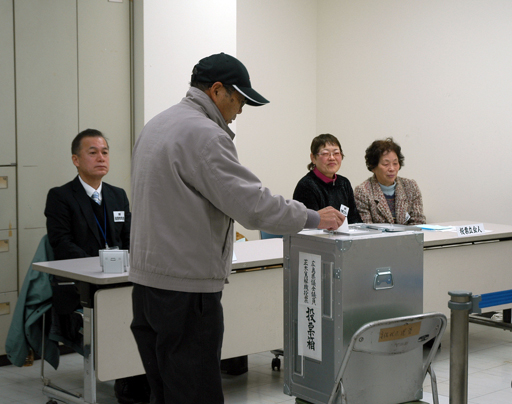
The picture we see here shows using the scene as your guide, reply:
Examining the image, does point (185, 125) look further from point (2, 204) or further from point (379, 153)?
point (379, 153)

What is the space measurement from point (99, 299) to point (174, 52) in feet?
7.57

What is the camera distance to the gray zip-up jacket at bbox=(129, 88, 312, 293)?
1.83 meters

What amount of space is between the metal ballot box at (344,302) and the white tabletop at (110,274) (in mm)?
874

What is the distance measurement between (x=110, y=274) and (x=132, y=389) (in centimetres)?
73

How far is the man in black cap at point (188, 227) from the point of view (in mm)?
1832

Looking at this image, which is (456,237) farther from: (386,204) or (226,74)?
(226,74)

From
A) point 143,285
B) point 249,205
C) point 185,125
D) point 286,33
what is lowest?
point 143,285

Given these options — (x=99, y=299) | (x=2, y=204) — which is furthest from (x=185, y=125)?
(x=2, y=204)

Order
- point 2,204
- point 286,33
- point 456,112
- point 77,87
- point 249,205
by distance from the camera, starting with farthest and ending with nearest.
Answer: point 286,33 < point 456,112 < point 77,87 < point 2,204 < point 249,205

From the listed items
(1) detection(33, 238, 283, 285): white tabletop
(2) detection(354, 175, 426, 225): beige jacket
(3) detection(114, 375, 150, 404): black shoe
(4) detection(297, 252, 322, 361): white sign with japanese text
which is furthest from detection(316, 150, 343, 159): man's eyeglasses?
(4) detection(297, 252, 322, 361): white sign with japanese text

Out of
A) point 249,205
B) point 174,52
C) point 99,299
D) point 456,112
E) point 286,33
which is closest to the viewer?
point 249,205

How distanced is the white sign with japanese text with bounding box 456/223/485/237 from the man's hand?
6.87ft

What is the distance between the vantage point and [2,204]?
13.0 ft

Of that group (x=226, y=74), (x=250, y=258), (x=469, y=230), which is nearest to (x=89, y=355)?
(x=250, y=258)
